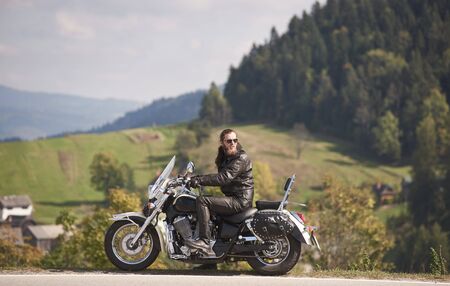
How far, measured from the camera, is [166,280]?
1021cm

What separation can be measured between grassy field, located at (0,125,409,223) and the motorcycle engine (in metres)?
110

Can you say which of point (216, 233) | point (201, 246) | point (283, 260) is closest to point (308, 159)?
point (283, 260)

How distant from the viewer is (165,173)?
1148cm

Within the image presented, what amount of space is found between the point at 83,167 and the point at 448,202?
89909 millimetres

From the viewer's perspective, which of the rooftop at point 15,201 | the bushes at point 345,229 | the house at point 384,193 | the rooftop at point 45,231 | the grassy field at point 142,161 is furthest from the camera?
the grassy field at point 142,161

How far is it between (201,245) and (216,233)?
0.43m

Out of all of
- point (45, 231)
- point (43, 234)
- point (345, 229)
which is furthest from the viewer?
point (45, 231)

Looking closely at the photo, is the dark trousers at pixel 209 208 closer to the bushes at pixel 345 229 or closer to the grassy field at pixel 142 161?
the bushes at pixel 345 229

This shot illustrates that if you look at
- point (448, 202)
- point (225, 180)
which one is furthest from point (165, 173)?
point (448, 202)

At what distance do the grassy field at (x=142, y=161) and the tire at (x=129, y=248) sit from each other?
109192mm

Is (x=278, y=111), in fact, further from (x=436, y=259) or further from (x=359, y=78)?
(x=436, y=259)

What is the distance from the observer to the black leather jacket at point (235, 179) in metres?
11.2

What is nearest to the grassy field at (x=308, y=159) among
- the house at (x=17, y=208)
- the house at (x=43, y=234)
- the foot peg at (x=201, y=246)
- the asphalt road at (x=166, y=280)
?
the house at (x=43, y=234)

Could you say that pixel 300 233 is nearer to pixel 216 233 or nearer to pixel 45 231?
pixel 216 233
